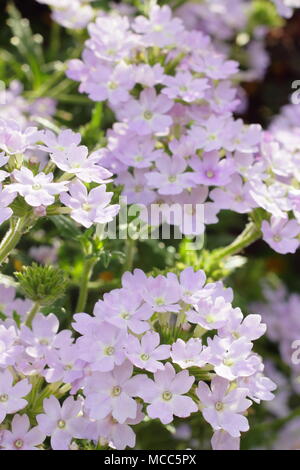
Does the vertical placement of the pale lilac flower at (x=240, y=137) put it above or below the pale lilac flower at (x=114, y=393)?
above

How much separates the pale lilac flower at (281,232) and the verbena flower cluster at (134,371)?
0.30m

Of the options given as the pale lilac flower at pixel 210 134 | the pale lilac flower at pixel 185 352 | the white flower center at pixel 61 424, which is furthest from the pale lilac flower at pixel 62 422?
Result: the pale lilac flower at pixel 210 134

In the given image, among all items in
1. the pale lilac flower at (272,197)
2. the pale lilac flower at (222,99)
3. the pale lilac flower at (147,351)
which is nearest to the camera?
the pale lilac flower at (147,351)

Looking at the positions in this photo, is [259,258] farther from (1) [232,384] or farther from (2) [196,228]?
(1) [232,384]

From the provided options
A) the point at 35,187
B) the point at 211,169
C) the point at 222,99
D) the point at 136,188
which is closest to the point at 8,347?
the point at 35,187

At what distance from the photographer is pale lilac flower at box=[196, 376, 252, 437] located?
1456 millimetres

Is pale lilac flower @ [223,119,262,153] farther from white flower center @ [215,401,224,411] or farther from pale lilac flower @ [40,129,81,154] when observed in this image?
white flower center @ [215,401,224,411]

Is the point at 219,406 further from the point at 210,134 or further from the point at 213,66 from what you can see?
the point at 213,66

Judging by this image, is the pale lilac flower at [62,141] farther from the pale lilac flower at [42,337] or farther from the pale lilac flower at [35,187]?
the pale lilac flower at [42,337]

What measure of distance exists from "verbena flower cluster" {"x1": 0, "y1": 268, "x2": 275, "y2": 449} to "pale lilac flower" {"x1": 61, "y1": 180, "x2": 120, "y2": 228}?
0.15 metres

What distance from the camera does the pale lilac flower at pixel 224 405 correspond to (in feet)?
4.78

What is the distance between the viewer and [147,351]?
1.46 metres

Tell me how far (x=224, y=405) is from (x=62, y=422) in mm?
328
